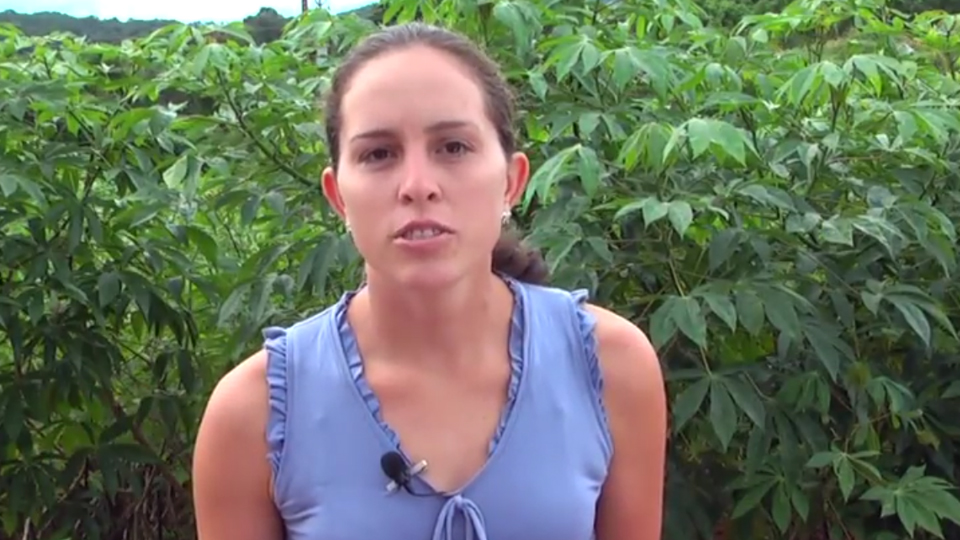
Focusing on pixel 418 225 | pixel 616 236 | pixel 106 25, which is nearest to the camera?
pixel 418 225

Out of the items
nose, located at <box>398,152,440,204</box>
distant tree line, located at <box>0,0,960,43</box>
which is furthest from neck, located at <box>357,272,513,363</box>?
distant tree line, located at <box>0,0,960,43</box>

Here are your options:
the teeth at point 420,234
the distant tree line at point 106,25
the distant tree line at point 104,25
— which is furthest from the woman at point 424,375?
the distant tree line at point 104,25

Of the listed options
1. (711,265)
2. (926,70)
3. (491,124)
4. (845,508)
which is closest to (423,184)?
(491,124)

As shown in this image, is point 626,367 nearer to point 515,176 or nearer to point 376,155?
point 515,176

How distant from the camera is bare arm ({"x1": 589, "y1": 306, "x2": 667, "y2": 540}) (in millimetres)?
1429

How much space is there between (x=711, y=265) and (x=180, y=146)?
3.79ft

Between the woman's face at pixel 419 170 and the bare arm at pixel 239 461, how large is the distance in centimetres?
18

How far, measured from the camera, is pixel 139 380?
2842 millimetres

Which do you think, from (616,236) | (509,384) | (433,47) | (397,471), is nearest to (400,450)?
(397,471)

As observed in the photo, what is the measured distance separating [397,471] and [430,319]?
16 centimetres

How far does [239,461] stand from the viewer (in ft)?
4.41

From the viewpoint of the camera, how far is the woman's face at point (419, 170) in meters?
1.27

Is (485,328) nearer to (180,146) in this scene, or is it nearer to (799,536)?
(799,536)

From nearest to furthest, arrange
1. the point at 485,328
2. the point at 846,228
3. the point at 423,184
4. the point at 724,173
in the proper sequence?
1. the point at 423,184
2. the point at 485,328
3. the point at 846,228
4. the point at 724,173
